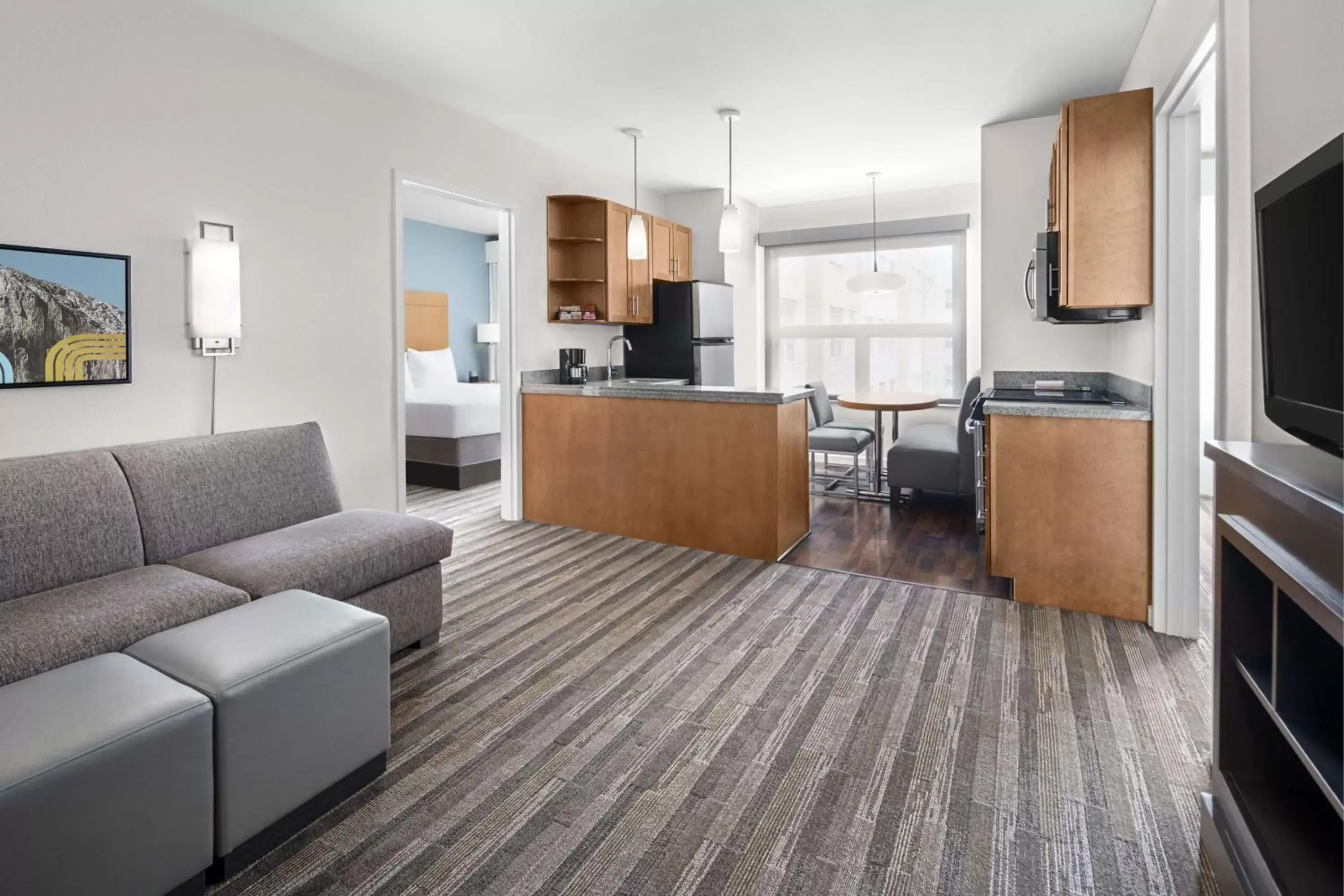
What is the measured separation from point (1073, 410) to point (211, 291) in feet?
11.7

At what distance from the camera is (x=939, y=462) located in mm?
4957

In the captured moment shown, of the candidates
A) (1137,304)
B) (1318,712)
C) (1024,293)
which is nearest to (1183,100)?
(1137,304)

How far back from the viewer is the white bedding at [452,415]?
5.79 m

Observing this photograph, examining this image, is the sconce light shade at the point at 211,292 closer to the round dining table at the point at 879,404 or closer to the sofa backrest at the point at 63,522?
the sofa backrest at the point at 63,522

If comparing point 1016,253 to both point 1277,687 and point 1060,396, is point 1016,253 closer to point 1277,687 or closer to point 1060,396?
point 1060,396

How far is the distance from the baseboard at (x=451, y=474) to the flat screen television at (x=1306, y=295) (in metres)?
5.35

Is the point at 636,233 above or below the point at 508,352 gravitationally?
above

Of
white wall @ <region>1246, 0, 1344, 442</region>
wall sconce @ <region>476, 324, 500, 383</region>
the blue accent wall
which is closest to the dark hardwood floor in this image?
white wall @ <region>1246, 0, 1344, 442</region>

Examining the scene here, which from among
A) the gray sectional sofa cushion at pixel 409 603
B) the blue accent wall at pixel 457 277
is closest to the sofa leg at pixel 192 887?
the gray sectional sofa cushion at pixel 409 603

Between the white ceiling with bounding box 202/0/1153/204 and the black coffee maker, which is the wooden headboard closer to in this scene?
the black coffee maker

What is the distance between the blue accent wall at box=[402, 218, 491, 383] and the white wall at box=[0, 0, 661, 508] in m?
3.83

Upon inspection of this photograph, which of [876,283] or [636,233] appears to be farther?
[876,283]

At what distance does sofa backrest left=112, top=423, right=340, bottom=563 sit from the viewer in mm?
2479

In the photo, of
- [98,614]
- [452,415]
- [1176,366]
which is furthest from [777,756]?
[452,415]
